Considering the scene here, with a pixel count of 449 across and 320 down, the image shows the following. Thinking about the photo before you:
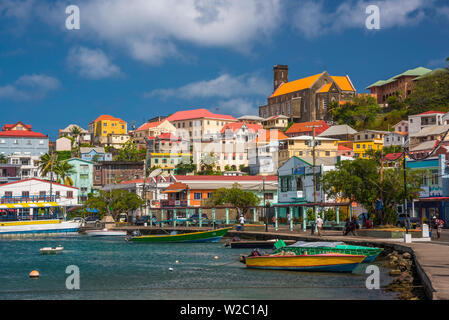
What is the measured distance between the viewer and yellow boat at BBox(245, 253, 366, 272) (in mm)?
33281

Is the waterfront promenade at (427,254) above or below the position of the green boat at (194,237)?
above

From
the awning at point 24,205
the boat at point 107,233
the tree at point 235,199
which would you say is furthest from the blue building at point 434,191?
the awning at point 24,205

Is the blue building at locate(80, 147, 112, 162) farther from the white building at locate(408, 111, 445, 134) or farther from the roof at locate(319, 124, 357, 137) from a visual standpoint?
the white building at locate(408, 111, 445, 134)

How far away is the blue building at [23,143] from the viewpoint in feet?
515

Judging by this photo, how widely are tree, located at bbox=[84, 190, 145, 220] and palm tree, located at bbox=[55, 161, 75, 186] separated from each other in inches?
887

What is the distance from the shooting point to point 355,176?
163 feet

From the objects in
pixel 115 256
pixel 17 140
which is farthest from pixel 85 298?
pixel 17 140

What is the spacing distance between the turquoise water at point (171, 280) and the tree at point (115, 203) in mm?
44911

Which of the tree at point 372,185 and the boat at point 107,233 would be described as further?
the boat at point 107,233

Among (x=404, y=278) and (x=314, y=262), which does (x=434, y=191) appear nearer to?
(x=314, y=262)

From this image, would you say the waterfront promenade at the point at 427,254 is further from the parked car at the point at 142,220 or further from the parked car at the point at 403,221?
the parked car at the point at 142,220

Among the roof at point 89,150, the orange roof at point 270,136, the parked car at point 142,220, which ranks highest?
the orange roof at point 270,136
